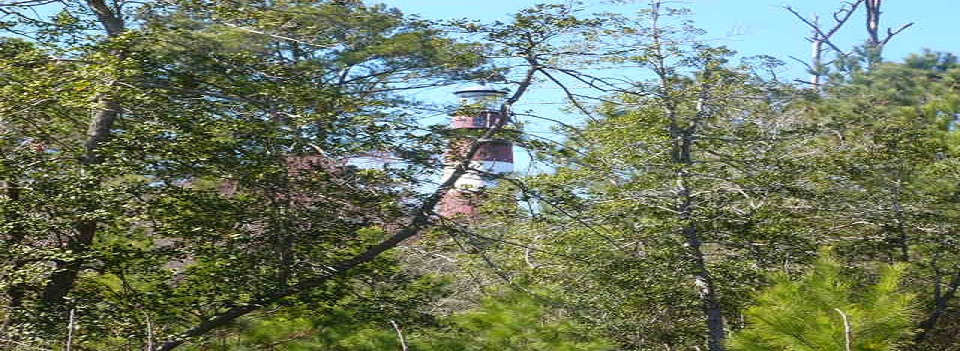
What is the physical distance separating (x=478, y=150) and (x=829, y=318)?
9.13ft

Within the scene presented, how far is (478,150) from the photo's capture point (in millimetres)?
7562

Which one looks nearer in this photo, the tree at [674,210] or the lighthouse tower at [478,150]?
the lighthouse tower at [478,150]

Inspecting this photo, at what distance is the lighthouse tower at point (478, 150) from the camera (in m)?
7.48

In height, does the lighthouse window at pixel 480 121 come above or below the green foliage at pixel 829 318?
above

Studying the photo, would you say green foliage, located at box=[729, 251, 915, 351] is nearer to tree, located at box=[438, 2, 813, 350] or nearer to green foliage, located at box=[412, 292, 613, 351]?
green foliage, located at box=[412, 292, 613, 351]

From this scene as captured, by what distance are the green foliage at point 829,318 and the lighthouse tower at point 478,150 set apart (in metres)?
2.24

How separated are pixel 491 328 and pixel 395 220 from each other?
4.34 ft

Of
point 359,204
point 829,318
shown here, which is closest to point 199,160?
point 359,204

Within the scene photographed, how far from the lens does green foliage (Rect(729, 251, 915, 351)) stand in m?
5.39

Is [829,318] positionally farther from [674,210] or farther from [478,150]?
[674,210]

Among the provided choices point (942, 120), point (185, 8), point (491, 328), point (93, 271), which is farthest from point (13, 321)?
point (942, 120)

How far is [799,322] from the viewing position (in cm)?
557

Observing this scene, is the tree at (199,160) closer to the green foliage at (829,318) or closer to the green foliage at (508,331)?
the green foliage at (508,331)

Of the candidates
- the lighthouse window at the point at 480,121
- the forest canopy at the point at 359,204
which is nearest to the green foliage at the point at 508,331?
the forest canopy at the point at 359,204
